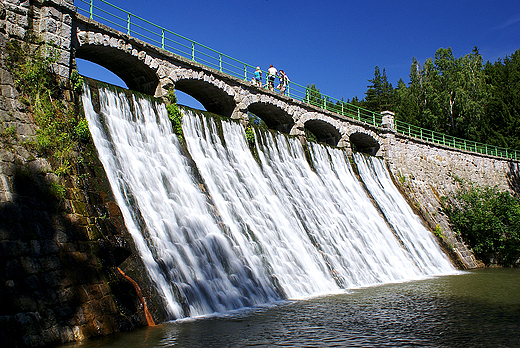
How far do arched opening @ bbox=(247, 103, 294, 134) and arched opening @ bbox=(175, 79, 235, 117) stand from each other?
1.97m

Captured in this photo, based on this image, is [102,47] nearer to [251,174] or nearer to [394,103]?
[251,174]

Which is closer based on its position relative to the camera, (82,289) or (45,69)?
(82,289)

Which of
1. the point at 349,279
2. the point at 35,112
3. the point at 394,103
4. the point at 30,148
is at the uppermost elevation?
the point at 394,103

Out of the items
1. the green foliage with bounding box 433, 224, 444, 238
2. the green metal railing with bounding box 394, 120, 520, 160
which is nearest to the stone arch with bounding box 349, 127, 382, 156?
the green metal railing with bounding box 394, 120, 520, 160

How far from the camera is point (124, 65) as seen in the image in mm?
16938

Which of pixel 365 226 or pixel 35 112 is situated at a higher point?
pixel 35 112

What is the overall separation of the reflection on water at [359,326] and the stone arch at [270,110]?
11479 millimetres

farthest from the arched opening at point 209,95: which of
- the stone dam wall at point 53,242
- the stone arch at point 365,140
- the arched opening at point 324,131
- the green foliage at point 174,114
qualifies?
the stone arch at point 365,140

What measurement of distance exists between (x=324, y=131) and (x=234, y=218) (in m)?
14.7

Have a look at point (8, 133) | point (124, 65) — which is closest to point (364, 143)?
point (124, 65)

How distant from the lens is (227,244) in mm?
12828

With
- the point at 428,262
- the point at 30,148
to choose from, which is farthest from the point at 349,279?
the point at 30,148

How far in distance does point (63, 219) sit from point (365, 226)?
14.8 meters

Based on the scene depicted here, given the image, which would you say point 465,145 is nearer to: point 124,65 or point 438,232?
point 438,232
